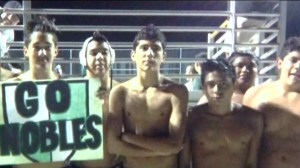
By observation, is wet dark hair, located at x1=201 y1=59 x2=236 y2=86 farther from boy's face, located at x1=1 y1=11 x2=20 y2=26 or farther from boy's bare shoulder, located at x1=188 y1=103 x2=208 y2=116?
boy's face, located at x1=1 y1=11 x2=20 y2=26

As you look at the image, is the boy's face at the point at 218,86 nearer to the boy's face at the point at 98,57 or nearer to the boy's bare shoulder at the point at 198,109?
the boy's bare shoulder at the point at 198,109

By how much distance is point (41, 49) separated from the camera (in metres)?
3.14

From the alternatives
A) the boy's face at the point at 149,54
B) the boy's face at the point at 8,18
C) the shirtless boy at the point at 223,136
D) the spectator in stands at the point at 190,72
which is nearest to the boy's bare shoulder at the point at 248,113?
the shirtless boy at the point at 223,136

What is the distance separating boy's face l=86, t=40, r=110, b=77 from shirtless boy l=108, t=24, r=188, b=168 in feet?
0.44

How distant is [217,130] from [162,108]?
1.11 feet

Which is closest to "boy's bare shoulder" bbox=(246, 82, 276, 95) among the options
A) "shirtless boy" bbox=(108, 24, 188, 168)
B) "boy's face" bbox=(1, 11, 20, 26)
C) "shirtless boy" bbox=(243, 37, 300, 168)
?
"shirtless boy" bbox=(243, 37, 300, 168)

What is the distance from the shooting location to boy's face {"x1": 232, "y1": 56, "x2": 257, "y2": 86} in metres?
3.66

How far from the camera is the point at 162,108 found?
10.7 ft

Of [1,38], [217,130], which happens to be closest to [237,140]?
[217,130]

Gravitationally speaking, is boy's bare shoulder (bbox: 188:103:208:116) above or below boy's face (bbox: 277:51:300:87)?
below

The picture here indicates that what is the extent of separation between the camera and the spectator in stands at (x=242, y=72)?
12.0ft

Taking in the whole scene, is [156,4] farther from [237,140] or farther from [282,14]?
[237,140]

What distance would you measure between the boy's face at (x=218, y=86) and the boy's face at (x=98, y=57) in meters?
0.55

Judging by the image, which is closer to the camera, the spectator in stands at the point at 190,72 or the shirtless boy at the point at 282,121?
the shirtless boy at the point at 282,121
